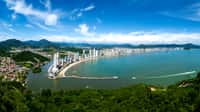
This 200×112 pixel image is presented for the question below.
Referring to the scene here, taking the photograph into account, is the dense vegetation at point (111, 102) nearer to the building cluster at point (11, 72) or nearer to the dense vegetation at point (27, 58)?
the building cluster at point (11, 72)

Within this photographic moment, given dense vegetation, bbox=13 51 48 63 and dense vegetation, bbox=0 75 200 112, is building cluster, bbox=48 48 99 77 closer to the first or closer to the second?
dense vegetation, bbox=13 51 48 63

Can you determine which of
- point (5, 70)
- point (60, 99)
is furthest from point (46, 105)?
point (5, 70)

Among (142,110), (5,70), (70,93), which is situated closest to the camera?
(142,110)

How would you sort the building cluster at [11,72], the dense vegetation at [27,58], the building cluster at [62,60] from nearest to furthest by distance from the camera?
the building cluster at [11,72] → the building cluster at [62,60] → the dense vegetation at [27,58]

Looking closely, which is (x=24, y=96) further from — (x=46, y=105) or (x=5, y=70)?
(x=5, y=70)

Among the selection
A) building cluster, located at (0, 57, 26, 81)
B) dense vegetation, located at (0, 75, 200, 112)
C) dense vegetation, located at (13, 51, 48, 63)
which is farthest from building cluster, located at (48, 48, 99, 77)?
dense vegetation, located at (0, 75, 200, 112)

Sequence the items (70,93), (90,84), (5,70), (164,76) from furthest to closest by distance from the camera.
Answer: (5,70), (164,76), (90,84), (70,93)

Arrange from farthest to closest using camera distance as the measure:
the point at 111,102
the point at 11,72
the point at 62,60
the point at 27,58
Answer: the point at 27,58, the point at 62,60, the point at 11,72, the point at 111,102

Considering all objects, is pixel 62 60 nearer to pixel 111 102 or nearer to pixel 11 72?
pixel 11 72

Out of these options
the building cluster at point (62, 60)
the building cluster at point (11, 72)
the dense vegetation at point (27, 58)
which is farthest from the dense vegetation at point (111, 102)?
the dense vegetation at point (27, 58)

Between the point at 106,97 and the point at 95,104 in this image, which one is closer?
the point at 95,104

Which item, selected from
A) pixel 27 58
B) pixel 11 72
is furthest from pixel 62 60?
pixel 11 72
